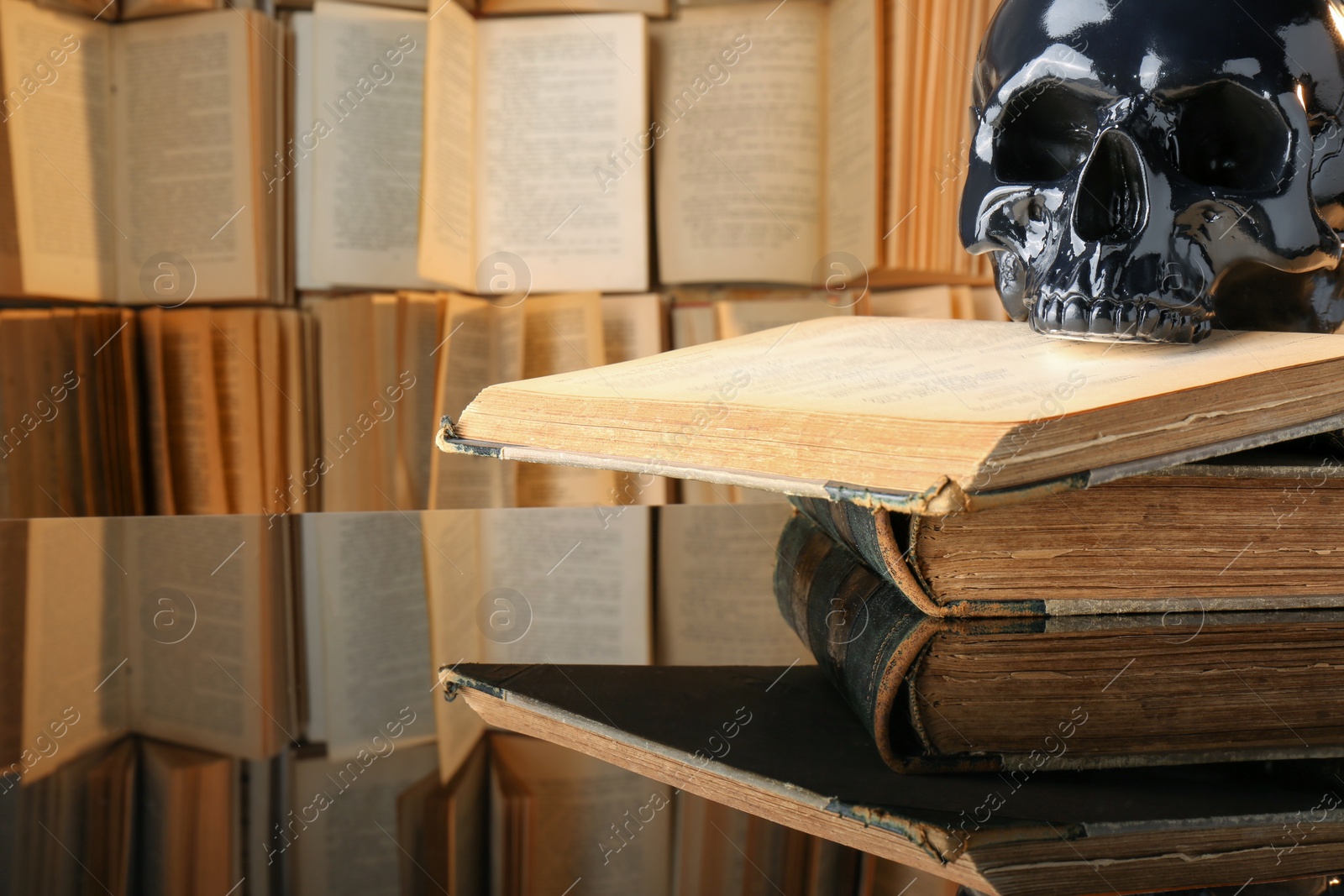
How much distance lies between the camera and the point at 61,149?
119 cm

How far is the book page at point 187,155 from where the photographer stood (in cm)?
123

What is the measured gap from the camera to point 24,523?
37.4 inches

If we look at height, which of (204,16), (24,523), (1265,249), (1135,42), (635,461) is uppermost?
(204,16)

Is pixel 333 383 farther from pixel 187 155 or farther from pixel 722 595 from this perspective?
pixel 722 595

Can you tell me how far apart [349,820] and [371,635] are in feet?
0.75

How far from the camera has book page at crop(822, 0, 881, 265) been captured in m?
Result: 1.25

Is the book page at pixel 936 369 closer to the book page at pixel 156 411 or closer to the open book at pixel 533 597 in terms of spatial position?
the open book at pixel 533 597

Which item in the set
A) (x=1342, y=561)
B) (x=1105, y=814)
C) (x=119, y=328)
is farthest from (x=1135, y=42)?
(x=119, y=328)

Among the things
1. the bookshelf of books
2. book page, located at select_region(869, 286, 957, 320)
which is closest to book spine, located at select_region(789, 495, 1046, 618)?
the bookshelf of books

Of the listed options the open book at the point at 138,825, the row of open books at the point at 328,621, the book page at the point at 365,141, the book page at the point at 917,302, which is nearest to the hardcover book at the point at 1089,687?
the row of open books at the point at 328,621

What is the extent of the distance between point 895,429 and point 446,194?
41.1 inches

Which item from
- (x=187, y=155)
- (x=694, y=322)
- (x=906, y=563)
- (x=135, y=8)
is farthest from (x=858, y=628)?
(x=135, y=8)

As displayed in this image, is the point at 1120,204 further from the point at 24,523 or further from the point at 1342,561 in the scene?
the point at 24,523

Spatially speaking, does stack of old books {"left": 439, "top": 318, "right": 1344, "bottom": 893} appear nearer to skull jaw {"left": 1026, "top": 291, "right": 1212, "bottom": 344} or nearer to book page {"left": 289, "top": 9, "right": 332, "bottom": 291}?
skull jaw {"left": 1026, "top": 291, "right": 1212, "bottom": 344}
